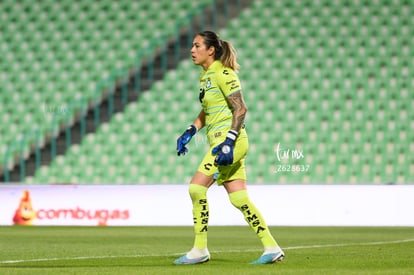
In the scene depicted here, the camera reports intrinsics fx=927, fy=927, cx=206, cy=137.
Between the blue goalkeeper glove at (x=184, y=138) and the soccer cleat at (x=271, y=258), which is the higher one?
the blue goalkeeper glove at (x=184, y=138)

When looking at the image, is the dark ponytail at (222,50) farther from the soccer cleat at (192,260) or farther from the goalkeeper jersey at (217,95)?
the soccer cleat at (192,260)

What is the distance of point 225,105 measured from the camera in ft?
24.5

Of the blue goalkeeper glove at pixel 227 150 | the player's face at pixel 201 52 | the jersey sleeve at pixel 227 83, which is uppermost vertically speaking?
the player's face at pixel 201 52

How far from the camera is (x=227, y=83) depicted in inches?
289

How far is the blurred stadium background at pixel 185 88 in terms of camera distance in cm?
1741

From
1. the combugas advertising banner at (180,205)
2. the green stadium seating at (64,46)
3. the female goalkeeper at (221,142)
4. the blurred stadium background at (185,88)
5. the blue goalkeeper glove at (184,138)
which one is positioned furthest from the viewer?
the green stadium seating at (64,46)

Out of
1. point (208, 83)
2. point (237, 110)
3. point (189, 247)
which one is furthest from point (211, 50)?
point (189, 247)

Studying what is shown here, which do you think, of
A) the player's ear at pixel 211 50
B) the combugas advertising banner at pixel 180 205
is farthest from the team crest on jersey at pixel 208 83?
the combugas advertising banner at pixel 180 205

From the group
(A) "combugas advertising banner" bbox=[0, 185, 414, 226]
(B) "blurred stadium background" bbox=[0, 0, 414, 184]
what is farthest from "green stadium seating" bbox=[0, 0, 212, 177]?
(A) "combugas advertising banner" bbox=[0, 185, 414, 226]

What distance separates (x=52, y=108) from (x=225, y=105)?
1104cm

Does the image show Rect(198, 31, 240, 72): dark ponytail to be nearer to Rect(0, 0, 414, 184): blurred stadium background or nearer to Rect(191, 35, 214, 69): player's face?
Rect(191, 35, 214, 69): player's face

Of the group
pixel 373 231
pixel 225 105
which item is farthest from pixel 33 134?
pixel 225 105

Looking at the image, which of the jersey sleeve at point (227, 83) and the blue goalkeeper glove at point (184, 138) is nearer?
the jersey sleeve at point (227, 83)

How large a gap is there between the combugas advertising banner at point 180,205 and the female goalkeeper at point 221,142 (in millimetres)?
8219
